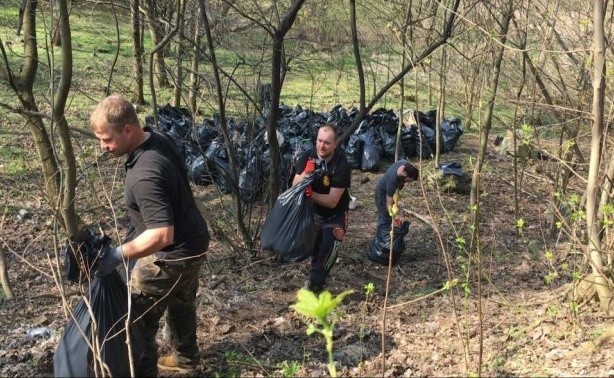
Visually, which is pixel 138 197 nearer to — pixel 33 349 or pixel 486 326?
pixel 33 349

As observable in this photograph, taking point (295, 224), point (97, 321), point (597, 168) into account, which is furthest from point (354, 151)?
point (97, 321)

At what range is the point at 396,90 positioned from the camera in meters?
13.8

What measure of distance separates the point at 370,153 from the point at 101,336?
20.4 feet

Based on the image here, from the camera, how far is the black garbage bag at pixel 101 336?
2617 millimetres

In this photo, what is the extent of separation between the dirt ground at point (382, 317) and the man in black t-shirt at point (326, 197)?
331 millimetres

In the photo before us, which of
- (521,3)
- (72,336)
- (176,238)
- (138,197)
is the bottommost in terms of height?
(72,336)

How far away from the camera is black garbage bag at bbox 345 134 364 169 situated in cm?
865

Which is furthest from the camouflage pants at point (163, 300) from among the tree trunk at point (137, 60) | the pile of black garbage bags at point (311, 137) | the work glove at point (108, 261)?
the tree trunk at point (137, 60)

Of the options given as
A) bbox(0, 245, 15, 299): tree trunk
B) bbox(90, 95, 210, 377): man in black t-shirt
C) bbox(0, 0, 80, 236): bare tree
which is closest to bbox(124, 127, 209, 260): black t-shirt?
bbox(90, 95, 210, 377): man in black t-shirt

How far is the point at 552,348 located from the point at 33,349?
3.08 m

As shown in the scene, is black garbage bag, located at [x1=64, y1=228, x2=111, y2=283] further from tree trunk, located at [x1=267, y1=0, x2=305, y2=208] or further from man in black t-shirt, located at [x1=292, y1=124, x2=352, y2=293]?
tree trunk, located at [x1=267, y1=0, x2=305, y2=208]

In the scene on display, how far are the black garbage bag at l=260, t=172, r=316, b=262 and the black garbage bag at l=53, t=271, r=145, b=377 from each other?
1673mm

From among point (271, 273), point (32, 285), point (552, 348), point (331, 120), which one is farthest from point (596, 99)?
point (331, 120)

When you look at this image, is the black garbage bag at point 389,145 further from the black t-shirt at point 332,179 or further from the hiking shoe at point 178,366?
the hiking shoe at point 178,366
